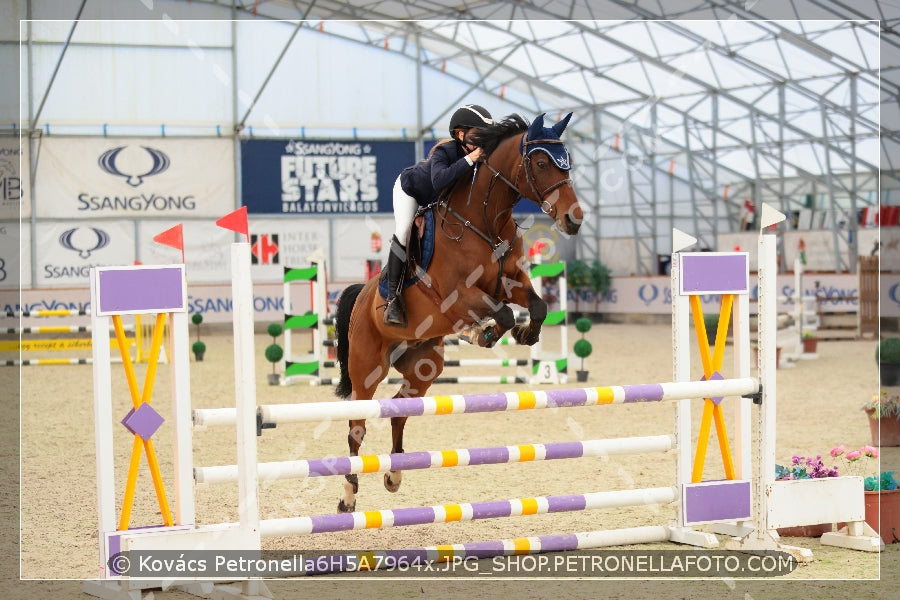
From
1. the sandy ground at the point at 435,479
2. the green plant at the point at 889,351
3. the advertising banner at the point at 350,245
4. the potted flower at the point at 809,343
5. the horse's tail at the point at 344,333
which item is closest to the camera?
the sandy ground at the point at 435,479

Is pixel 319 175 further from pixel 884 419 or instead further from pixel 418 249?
pixel 418 249

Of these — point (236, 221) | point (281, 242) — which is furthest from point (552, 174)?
point (281, 242)

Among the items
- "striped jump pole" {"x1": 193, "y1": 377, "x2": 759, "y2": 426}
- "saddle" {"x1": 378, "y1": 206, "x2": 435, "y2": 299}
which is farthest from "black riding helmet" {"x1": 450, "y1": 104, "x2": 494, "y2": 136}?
"striped jump pole" {"x1": 193, "y1": 377, "x2": 759, "y2": 426}

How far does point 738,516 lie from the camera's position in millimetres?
3693

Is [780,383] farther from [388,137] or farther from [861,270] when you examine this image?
[388,137]

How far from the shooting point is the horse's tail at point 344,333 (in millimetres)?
4637

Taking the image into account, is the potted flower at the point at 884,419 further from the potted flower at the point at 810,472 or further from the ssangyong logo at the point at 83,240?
the ssangyong logo at the point at 83,240

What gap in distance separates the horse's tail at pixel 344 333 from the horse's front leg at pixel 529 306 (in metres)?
1.01

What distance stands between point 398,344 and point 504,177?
983mm

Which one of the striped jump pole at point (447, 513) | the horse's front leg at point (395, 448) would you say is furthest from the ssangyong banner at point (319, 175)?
the striped jump pole at point (447, 513)

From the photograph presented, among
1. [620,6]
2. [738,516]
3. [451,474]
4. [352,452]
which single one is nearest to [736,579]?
[738,516]

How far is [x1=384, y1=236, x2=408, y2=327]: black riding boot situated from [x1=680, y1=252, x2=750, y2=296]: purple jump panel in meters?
1.16

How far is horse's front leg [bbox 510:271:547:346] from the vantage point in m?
3.91

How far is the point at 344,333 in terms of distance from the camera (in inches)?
186
